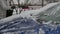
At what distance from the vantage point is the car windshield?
4.68 ft

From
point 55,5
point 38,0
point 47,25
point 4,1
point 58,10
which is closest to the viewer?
point 47,25

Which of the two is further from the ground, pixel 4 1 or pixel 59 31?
pixel 4 1

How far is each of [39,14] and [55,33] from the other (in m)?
0.52

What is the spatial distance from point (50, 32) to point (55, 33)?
45mm

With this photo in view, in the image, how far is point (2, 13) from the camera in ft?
8.41

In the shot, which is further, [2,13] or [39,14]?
[2,13]

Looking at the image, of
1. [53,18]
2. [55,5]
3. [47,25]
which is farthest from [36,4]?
[47,25]

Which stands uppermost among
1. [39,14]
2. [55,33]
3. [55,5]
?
[55,5]

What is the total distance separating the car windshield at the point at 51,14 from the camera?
4.68 feet

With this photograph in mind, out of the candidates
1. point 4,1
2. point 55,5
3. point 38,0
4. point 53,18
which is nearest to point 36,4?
point 38,0

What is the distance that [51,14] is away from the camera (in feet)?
4.95

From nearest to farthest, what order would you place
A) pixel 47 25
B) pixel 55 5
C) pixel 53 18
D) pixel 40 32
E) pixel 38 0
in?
pixel 40 32
pixel 47 25
pixel 53 18
pixel 55 5
pixel 38 0

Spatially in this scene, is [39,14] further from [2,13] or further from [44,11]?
[2,13]

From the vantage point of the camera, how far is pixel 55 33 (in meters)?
1.09
